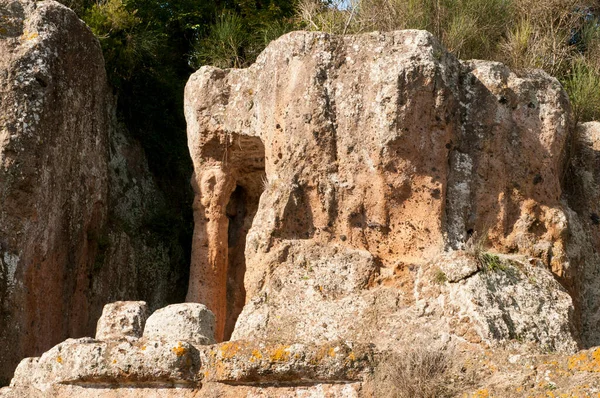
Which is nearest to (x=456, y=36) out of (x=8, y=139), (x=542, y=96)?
(x=542, y=96)

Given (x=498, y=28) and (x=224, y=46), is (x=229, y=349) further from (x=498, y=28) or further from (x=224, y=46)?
(x=498, y=28)

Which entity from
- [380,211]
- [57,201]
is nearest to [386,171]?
[380,211]

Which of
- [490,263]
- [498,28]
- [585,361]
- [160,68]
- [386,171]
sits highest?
[498,28]

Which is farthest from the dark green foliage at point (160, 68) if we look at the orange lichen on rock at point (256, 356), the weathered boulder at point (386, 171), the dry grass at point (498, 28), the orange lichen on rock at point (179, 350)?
the orange lichen on rock at point (256, 356)

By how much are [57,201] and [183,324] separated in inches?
128

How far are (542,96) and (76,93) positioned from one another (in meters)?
4.95

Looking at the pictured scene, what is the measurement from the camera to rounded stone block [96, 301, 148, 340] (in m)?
11.3

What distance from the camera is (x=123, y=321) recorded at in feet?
37.4

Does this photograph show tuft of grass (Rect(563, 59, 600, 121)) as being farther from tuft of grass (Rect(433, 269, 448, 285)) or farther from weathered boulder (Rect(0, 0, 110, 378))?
weathered boulder (Rect(0, 0, 110, 378))

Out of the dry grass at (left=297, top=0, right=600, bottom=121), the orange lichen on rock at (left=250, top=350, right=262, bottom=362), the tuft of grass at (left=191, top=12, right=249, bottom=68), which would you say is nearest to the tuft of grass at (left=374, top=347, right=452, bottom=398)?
the orange lichen on rock at (left=250, top=350, right=262, bottom=362)

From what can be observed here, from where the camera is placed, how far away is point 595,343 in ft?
43.4

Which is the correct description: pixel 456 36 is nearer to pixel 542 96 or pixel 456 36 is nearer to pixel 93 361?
pixel 542 96

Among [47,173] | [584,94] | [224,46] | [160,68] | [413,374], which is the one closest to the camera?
[413,374]

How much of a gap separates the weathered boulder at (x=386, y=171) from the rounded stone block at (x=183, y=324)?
0.70m
